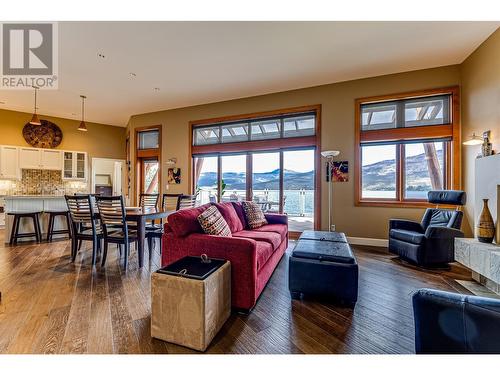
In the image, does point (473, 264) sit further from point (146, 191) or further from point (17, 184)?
point (17, 184)

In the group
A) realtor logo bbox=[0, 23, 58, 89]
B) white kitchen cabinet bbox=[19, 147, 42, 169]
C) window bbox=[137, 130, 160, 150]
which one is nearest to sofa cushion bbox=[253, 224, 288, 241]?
realtor logo bbox=[0, 23, 58, 89]

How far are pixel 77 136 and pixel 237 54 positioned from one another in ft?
21.7

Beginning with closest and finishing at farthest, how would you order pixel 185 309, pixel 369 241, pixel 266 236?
pixel 185 309, pixel 266 236, pixel 369 241

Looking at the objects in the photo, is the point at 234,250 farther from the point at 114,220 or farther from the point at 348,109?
the point at 348,109

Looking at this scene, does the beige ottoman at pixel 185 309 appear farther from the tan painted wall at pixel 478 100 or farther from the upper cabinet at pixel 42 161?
the upper cabinet at pixel 42 161

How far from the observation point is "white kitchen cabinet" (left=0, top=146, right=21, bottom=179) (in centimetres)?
619

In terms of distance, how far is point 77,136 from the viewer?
744 centimetres

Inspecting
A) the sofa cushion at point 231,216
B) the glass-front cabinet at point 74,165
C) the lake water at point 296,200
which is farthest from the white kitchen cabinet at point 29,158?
the sofa cushion at point 231,216

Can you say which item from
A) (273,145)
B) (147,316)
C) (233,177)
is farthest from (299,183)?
(147,316)

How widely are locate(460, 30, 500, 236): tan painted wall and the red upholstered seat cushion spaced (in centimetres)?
347

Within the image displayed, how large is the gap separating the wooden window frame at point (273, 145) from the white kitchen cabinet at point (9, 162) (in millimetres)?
4911

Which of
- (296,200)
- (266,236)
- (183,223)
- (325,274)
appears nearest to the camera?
(325,274)
